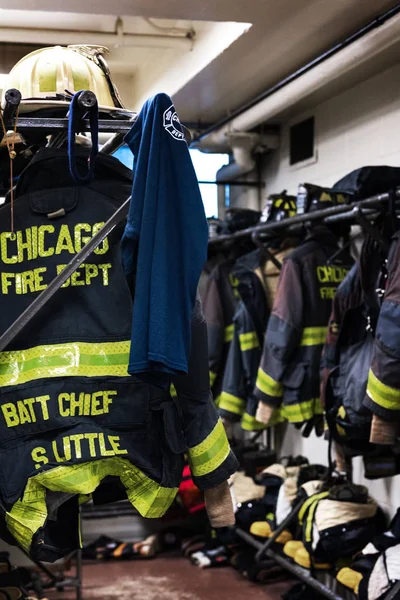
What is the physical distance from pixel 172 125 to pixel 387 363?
1.56 metres

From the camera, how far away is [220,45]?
4.59 meters

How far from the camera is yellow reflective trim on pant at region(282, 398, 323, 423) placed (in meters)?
4.39

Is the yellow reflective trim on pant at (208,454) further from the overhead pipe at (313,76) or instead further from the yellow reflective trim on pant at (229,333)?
the yellow reflective trim on pant at (229,333)

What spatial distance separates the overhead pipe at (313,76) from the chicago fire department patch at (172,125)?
6.32 feet

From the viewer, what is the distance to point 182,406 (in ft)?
7.16

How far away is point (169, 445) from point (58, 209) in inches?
25.2

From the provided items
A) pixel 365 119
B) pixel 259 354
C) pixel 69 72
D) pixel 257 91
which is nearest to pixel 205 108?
pixel 257 91

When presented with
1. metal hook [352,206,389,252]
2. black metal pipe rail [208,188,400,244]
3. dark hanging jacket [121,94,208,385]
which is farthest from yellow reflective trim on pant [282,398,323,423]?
dark hanging jacket [121,94,208,385]

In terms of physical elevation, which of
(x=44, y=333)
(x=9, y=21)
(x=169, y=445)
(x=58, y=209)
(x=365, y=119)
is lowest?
(x=169, y=445)

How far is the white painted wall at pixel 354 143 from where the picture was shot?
443 centimetres

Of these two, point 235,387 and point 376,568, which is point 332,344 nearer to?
point 376,568

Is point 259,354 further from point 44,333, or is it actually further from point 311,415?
point 44,333

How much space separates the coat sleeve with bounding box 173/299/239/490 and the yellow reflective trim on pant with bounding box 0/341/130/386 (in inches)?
6.3

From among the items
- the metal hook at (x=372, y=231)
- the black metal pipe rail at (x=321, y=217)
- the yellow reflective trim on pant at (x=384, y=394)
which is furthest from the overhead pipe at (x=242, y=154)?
the yellow reflective trim on pant at (x=384, y=394)
